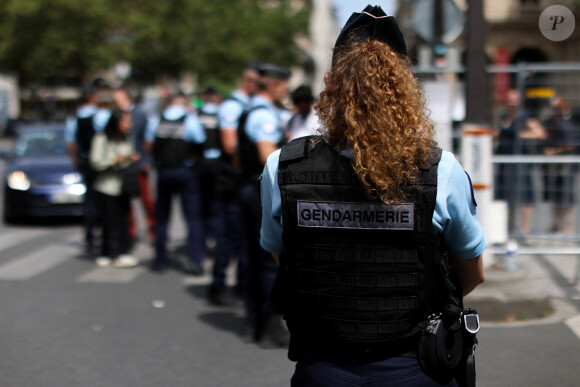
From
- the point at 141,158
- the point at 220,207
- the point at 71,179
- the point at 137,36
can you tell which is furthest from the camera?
the point at 137,36

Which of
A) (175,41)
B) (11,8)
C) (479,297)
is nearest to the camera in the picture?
(479,297)

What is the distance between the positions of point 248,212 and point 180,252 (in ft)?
13.4

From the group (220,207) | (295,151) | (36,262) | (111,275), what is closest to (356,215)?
(295,151)

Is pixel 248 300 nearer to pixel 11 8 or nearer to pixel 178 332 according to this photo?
pixel 178 332

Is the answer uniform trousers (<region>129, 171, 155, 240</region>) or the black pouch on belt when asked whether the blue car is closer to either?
uniform trousers (<region>129, 171, 155, 240</region>)

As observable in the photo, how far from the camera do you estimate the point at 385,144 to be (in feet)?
6.71

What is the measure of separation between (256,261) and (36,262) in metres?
4.25

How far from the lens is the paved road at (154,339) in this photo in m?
4.72

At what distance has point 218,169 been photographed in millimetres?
7430

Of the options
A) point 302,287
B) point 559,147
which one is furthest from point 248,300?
point 559,147

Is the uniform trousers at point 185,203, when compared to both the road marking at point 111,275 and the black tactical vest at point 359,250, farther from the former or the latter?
the black tactical vest at point 359,250

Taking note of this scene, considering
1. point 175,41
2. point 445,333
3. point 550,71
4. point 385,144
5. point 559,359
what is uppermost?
point 175,41

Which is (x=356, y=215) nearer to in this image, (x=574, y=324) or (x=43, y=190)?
(x=574, y=324)

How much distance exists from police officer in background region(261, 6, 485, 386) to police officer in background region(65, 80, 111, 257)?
21.0ft
